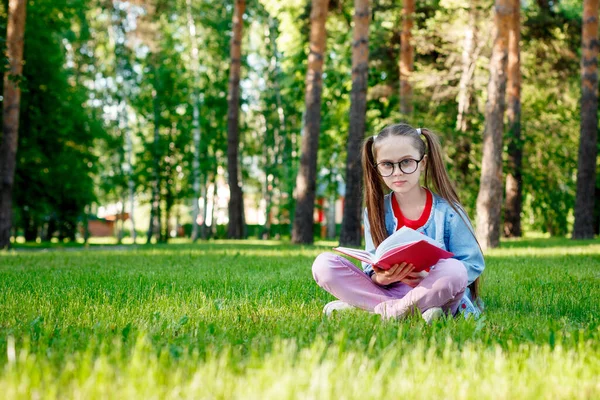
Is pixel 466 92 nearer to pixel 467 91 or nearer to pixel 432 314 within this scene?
pixel 467 91

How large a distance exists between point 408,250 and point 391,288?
1150mm

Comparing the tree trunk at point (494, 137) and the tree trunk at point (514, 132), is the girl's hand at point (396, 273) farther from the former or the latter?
the tree trunk at point (514, 132)

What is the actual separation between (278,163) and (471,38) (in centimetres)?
2208

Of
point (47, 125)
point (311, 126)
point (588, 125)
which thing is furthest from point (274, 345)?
A: point (47, 125)

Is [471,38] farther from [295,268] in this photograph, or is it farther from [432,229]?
[432,229]

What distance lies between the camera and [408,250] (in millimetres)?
4324

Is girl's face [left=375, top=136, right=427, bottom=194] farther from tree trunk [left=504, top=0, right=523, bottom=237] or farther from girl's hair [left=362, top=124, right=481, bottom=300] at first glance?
tree trunk [left=504, top=0, right=523, bottom=237]

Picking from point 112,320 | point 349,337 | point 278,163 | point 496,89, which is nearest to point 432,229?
point 349,337

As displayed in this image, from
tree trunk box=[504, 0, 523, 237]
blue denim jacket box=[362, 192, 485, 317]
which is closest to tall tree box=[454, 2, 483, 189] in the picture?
tree trunk box=[504, 0, 523, 237]

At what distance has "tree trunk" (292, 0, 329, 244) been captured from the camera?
19578 mm

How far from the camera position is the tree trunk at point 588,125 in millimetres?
20781

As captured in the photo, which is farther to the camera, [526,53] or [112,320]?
[526,53]

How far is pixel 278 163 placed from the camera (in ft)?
141

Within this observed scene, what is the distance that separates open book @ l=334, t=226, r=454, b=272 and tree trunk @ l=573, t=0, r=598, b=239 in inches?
728
